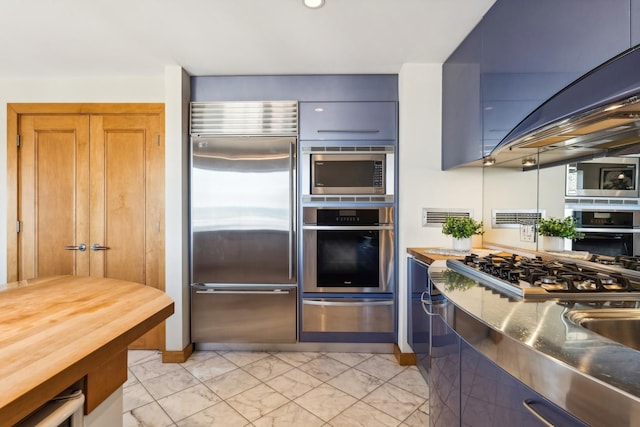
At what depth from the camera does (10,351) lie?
0.83 m

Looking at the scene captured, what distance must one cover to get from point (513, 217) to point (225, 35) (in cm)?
230

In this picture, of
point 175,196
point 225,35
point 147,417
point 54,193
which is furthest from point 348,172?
point 54,193

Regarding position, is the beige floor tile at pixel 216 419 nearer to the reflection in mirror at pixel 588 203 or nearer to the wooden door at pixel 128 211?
the wooden door at pixel 128 211

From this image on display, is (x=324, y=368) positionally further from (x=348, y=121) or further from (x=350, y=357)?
(x=348, y=121)

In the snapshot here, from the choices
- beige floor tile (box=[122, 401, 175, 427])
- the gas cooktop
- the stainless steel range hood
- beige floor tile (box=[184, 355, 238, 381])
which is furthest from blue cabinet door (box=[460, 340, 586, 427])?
beige floor tile (box=[184, 355, 238, 381])

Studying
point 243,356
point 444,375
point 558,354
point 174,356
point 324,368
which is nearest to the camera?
point 558,354

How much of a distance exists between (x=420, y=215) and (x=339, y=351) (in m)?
1.35

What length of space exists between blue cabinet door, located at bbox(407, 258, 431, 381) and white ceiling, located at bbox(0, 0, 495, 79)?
5.17 feet

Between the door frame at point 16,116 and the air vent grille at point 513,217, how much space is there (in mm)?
2881

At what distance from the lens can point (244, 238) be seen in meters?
2.68

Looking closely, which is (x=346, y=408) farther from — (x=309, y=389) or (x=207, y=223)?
(x=207, y=223)

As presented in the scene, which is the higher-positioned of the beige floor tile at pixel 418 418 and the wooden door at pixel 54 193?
the wooden door at pixel 54 193

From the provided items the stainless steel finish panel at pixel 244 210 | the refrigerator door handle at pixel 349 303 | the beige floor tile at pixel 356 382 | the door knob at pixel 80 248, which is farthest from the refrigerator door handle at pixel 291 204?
the door knob at pixel 80 248

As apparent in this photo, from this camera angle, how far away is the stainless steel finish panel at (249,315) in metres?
2.68
